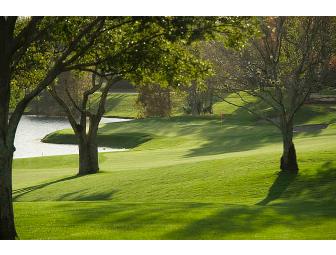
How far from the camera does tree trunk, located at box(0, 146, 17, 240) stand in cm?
1752

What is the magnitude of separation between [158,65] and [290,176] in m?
12.5

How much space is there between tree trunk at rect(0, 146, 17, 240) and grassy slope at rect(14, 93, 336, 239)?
38.8 inches

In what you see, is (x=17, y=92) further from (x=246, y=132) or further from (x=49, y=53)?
(x=246, y=132)

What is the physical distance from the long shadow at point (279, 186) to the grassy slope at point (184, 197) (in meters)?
0.04

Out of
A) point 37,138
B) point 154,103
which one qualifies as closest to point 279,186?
point 37,138

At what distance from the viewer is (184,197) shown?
29141mm

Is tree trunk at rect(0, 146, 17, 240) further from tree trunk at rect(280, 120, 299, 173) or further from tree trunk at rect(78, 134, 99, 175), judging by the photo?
tree trunk at rect(78, 134, 99, 175)

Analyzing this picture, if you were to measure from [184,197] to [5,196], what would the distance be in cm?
1262

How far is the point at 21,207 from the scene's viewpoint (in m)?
25.1

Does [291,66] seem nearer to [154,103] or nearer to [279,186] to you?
[279,186]

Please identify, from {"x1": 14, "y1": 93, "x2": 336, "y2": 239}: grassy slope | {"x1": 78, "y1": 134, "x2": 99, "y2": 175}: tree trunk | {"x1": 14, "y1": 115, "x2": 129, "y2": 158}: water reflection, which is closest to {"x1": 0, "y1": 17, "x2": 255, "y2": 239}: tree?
{"x1": 14, "y1": 93, "x2": 336, "y2": 239}: grassy slope

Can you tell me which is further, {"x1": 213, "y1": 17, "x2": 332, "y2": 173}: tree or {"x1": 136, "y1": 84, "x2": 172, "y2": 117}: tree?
{"x1": 136, "y1": 84, "x2": 172, "y2": 117}: tree
